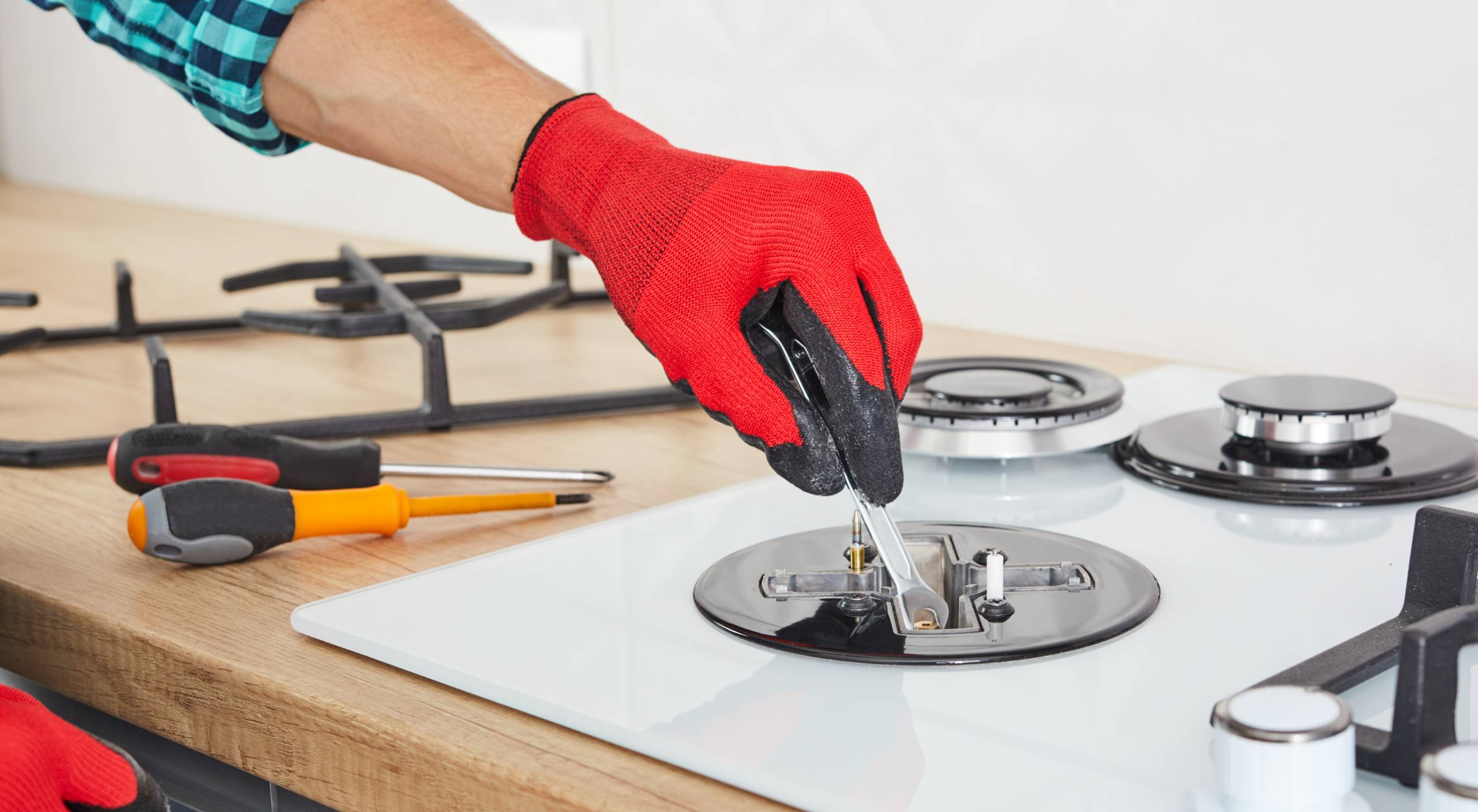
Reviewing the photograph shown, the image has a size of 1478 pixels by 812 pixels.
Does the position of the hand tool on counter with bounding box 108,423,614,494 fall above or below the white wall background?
below

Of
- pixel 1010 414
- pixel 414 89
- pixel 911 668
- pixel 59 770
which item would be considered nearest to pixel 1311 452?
pixel 1010 414

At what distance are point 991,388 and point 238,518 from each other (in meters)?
0.43

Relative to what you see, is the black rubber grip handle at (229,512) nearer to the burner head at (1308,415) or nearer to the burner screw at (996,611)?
the burner screw at (996,611)

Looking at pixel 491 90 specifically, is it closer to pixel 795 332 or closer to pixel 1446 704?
pixel 795 332

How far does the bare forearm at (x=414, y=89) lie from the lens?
70 cm

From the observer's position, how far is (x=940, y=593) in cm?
63

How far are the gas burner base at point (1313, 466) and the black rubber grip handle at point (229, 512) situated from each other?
455mm

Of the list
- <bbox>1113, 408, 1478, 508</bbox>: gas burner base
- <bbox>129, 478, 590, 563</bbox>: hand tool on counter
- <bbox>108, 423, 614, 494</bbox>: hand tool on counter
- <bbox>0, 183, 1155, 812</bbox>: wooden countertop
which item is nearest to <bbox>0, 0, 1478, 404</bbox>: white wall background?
<bbox>0, 183, 1155, 812</bbox>: wooden countertop

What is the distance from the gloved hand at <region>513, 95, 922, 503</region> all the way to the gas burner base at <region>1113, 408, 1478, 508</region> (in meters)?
0.22

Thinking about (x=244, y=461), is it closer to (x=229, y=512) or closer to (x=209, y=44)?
(x=229, y=512)

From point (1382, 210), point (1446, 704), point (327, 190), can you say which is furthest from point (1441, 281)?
point (327, 190)

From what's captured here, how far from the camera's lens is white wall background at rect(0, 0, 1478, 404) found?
3.11 ft

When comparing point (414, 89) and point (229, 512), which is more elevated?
point (414, 89)

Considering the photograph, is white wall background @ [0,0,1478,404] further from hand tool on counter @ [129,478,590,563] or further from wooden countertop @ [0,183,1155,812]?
hand tool on counter @ [129,478,590,563]
